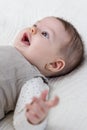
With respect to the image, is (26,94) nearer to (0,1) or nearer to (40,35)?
(40,35)

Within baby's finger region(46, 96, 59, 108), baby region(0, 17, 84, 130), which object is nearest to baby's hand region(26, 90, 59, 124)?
baby's finger region(46, 96, 59, 108)

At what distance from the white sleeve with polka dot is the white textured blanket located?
0.11ft

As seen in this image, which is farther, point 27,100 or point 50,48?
point 50,48

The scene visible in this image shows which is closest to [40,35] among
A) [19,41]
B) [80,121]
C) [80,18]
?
[19,41]

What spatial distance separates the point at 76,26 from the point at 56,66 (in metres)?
0.22

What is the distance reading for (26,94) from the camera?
3.47 ft

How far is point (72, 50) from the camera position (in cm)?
122

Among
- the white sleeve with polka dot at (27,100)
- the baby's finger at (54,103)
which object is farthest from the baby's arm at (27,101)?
the baby's finger at (54,103)

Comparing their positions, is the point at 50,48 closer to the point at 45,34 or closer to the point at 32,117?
the point at 45,34

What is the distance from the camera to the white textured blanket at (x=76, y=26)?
3.37ft

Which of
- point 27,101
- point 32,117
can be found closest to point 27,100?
point 27,101

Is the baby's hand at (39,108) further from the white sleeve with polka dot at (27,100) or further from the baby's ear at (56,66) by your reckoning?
the baby's ear at (56,66)

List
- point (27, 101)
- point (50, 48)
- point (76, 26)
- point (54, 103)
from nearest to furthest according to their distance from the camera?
point (54, 103), point (27, 101), point (50, 48), point (76, 26)

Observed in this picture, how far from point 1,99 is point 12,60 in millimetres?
136
